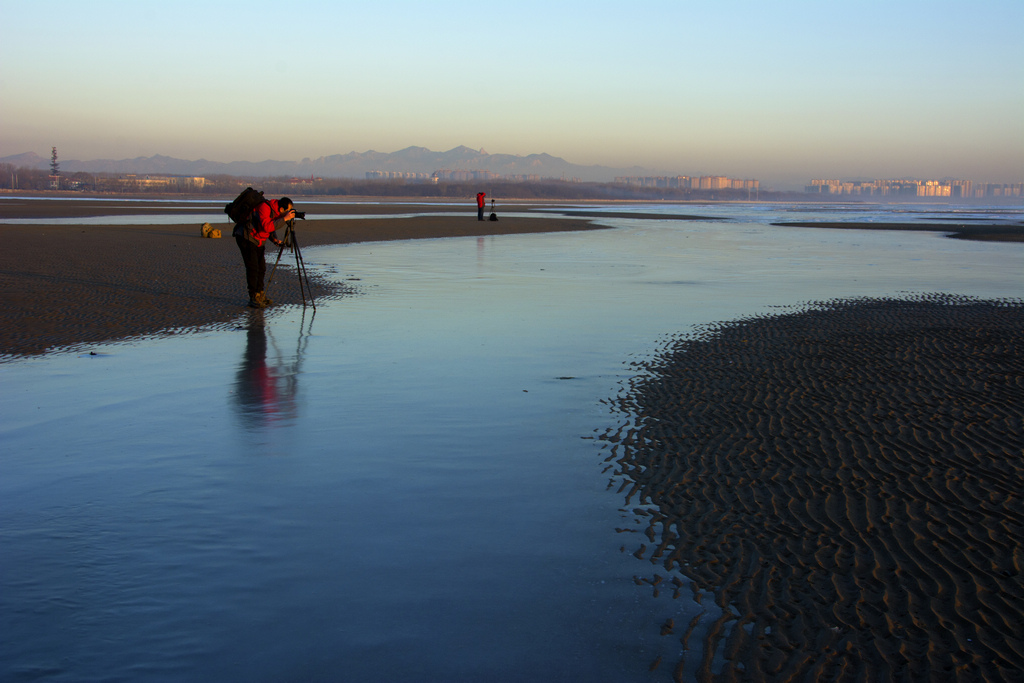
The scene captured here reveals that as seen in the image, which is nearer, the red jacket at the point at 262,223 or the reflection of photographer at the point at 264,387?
the reflection of photographer at the point at 264,387

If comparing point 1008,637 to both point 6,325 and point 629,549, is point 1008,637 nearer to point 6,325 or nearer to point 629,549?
point 629,549

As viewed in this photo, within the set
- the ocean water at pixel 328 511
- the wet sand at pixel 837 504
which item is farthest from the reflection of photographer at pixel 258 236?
the wet sand at pixel 837 504

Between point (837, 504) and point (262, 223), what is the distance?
37.9ft

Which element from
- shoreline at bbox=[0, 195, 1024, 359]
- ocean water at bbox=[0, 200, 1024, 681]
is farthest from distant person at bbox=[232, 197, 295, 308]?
ocean water at bbox=[0, 200, 1024, 681]

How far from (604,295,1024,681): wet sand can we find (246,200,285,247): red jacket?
788cm

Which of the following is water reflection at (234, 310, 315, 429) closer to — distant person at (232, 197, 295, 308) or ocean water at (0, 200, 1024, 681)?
ocean water at (0, 200, 1024, 681)

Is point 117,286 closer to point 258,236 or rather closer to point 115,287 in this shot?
point 115,287

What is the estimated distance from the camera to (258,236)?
14234mm

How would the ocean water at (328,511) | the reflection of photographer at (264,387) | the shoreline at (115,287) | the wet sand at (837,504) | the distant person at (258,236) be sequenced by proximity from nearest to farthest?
the ocean water at (328,511) < the wet sand at (837,504) < the reflection of photographer at (264,387) < the shoreline at (115,287) < the distant person at (258,236)

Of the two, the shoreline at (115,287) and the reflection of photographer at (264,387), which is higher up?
the shoreline at (115,287)

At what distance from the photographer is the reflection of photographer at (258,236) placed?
46.8 feet

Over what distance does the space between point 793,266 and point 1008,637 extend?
69.3 ft

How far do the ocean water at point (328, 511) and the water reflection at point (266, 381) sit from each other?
5cm

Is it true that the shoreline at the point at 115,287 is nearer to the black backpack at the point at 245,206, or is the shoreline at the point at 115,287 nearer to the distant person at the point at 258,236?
the distant person at the point at 258,236
